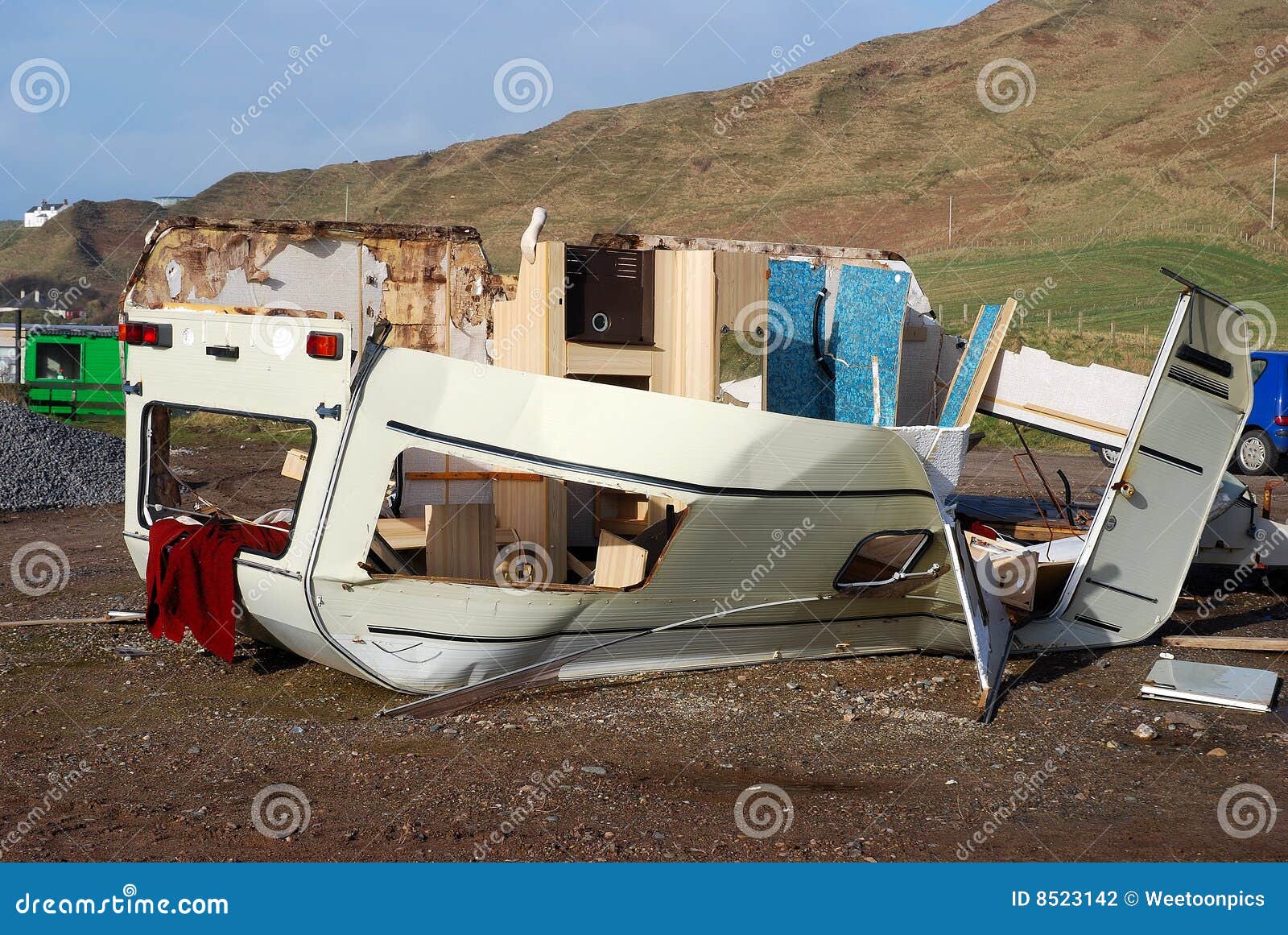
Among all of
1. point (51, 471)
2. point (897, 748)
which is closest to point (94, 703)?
point (897, 748)

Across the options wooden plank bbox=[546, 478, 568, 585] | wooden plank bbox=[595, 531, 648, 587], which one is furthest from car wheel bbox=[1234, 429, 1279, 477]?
wooden plank bbox=[595, 531, 648, 587]

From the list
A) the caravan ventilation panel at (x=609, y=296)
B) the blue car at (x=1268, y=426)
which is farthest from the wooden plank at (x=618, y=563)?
the blue car at (x=1268, y=426)

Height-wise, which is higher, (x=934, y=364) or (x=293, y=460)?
(x=934, y=364)

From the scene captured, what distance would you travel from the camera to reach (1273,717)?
7.12m

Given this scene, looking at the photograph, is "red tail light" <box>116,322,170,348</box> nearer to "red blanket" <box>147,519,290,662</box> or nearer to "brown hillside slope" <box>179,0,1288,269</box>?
"red blanket" <box>147,519,290,662</box>

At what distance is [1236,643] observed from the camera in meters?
8.73

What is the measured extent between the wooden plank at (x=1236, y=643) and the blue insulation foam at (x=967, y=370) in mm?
2235

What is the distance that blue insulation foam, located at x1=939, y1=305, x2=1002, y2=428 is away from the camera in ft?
30.1

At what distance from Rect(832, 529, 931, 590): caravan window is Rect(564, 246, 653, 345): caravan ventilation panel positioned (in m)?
2.05

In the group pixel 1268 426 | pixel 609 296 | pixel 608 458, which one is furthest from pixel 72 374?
pixel 608 458

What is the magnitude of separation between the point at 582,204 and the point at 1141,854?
202 ft

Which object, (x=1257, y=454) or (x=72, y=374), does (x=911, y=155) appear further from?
(x=1257, y=454)

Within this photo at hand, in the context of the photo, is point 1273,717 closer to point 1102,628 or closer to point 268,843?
Result: point 1102,628

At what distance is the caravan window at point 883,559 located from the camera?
744 centimetres
